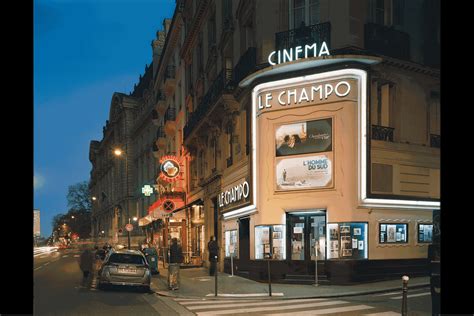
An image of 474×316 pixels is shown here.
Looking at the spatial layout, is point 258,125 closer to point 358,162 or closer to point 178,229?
point 358,162

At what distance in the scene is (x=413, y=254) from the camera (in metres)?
18.1

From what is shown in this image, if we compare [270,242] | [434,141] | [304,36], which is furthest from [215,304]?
[434,141]

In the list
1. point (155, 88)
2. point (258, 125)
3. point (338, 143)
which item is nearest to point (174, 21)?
point (155, 88)

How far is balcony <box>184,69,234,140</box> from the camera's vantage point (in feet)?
71.1

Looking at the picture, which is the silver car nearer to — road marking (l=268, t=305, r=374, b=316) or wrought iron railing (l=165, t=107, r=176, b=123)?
road marking (l=268, t=305, r=374, b=316)

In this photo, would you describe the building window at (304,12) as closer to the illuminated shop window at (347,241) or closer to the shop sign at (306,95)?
the shop sign at (306,95)

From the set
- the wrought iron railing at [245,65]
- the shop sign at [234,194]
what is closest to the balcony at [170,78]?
the shop sign at [234,194]

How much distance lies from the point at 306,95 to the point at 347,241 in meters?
5.35

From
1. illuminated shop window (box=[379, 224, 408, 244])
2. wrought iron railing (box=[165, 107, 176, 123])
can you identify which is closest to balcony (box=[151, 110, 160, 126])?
wrought iron railing (box=[165, 107, 176, 123])

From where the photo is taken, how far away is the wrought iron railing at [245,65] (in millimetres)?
19625

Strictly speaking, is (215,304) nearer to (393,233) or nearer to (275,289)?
(275,289)

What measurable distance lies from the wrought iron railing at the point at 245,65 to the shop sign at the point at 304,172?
4.09 m
